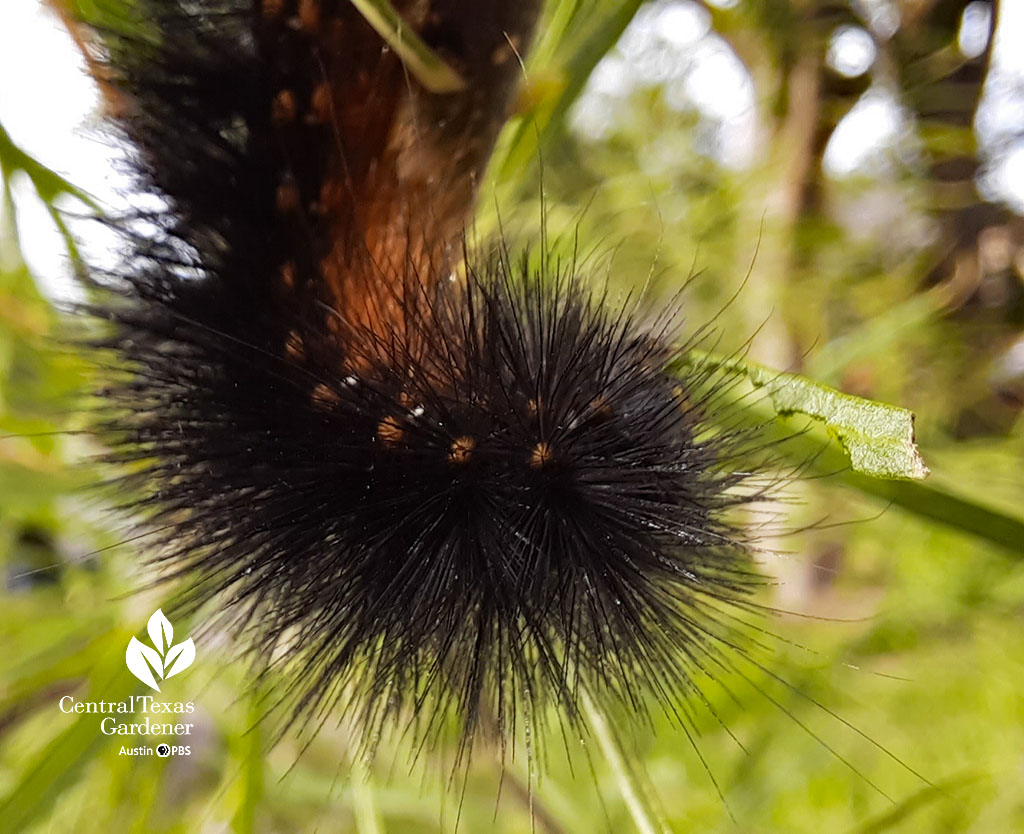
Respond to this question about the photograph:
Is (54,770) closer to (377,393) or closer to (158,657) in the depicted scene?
(158,657)

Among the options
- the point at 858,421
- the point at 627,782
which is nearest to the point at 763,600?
the point at 627,782

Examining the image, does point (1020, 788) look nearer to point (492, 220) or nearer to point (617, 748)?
point (617, 748)

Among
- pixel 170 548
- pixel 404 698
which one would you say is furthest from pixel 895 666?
pixel 170 548

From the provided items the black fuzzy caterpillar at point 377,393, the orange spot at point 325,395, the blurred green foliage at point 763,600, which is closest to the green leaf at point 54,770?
the blurred green foliage at point 763,600

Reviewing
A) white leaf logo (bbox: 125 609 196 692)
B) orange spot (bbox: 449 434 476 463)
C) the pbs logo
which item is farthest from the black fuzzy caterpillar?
the pbs logo

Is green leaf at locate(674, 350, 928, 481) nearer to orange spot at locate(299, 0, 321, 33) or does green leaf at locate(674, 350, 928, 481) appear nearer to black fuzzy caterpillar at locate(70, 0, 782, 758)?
black fuzzy caterpillar at locate(70, 0, 782, 758)

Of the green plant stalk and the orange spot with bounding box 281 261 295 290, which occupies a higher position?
the orange spot with bounding box 281 261 295 290
